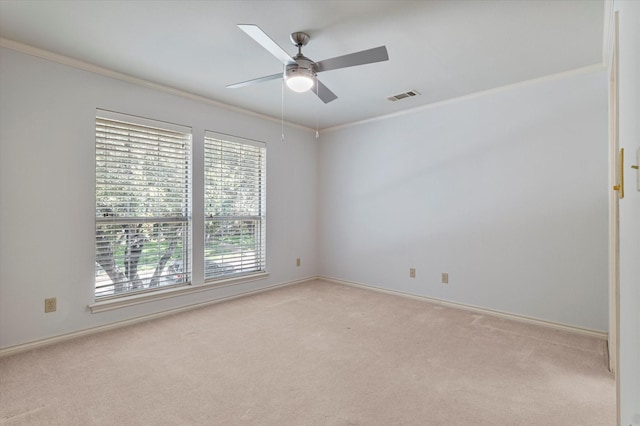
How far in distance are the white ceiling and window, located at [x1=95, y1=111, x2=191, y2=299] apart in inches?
24.0

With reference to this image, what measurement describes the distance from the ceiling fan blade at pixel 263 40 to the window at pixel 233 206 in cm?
203

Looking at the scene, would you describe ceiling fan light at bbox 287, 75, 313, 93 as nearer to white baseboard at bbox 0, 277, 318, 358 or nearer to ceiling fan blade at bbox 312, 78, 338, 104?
ceiling fan blade at bbox 312, 78, 338, 104

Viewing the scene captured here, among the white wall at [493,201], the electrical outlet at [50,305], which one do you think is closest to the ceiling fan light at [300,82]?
the white wall at [493,201]

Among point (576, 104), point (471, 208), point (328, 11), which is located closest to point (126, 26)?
point (328, 11)

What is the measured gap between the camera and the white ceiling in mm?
2053

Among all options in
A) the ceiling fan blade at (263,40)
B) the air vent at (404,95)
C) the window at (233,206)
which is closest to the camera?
the ceiling fan blade at (263,40)

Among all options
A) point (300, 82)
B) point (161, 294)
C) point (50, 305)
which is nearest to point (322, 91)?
point (300, 82)

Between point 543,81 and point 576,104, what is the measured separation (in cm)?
38

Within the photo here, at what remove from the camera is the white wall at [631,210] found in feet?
3.13

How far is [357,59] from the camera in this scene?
205cm

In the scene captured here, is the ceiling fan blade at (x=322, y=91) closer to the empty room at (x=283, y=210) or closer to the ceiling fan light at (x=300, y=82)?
the empty room at (x=283, y=210)

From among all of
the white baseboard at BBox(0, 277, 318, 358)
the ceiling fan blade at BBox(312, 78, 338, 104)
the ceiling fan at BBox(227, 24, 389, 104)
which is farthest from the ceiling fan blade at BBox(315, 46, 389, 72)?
the white baseboard at BBox(0, 277, 318, 358)

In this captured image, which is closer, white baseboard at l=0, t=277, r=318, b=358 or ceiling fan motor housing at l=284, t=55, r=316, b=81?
ceiling fan motor housing at l=284, t=55, r=316, b=81

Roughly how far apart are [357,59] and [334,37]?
1.60 feet
